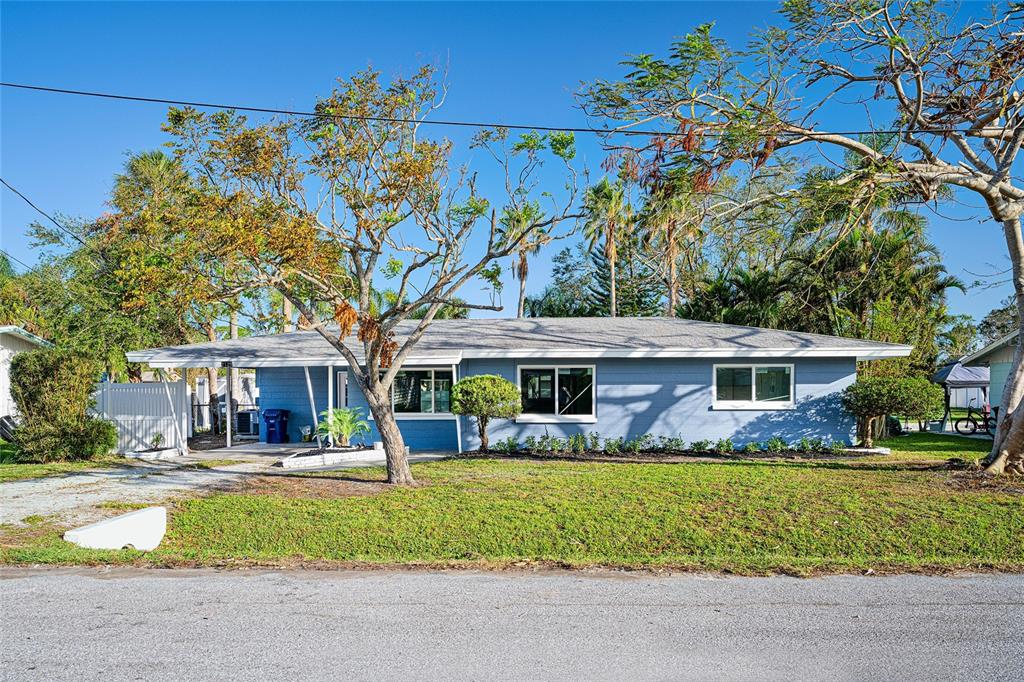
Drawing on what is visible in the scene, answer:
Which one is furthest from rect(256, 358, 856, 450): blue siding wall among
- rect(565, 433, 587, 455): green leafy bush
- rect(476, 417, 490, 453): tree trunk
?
rect(476, 417, 490, 453): tree trunk

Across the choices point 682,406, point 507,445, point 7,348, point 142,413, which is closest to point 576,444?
point 507,445

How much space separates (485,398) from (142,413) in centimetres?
826

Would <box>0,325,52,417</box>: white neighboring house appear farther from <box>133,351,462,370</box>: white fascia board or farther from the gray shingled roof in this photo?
<box>133,351,462,370</box>: white fascia board

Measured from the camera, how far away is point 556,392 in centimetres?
1745

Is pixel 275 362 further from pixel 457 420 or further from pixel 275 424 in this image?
pixel 457 420

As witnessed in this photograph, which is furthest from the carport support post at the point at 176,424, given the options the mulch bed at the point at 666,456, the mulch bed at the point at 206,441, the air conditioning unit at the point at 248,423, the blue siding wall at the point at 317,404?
the mulch bed at the point at 666,456

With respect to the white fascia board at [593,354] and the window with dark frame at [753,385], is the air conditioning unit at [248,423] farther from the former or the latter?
the window with dark frame at [753,385]

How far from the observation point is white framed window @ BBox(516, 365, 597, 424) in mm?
17375

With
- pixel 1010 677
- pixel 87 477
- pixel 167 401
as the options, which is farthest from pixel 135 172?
pixel 1010 677

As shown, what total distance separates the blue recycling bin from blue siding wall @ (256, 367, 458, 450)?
19 cm

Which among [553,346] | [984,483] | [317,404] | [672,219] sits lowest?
[984,483]

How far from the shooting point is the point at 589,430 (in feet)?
56.7

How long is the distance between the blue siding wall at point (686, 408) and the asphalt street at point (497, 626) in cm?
991

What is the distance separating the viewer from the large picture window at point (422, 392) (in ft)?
58.5
